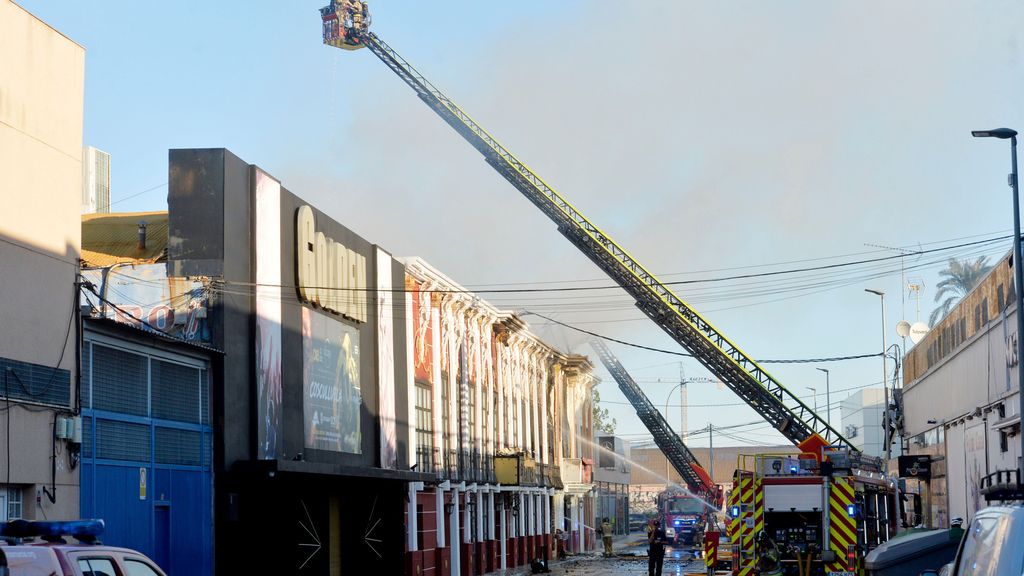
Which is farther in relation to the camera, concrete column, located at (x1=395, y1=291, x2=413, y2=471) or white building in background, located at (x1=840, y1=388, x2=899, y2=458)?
white building in background, located at (x1=840, y1=388, x2=899, y2=458)

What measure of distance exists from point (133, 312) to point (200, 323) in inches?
53.0

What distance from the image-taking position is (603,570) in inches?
1743

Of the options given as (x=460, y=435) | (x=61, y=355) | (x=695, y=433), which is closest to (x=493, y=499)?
(x=460, y=435)

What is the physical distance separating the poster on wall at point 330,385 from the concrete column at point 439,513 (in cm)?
675

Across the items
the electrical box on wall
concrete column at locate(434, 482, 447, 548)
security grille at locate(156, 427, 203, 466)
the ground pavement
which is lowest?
the ground pavement

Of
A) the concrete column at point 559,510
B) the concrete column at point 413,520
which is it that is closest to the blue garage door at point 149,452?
the concrete column at point 413,520

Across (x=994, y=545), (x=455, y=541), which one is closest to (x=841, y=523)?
(x=994, y=545)

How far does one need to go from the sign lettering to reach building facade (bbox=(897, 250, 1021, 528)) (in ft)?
51.2

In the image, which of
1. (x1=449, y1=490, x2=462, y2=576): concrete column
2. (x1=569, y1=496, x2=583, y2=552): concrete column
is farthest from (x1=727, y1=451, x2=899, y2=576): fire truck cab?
(x1=569, y1=496, x2=583, y2=552): concrete column

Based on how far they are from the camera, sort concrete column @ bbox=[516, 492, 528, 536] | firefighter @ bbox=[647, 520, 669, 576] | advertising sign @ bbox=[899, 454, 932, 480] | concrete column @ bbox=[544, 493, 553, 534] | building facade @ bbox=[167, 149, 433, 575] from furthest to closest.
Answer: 1. concrete column @ bbox=[544, 493, 553, 534]
2. concrete column @ bbox=[516, 492, 528, 536]
3. advertising sign @ bbox=[899, 454, 932, 480]
4. firefighter @ bbox=[647, 520, 669, 576]
5. building facade @ bbox=[167, 149, 433, 575]

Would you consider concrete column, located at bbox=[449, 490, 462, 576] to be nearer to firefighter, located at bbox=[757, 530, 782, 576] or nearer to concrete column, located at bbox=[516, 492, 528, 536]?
concrete column, located at bbox=[516, 492, 528, 536]

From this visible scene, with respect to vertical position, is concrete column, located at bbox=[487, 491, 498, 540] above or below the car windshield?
above

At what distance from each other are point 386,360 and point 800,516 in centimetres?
1531

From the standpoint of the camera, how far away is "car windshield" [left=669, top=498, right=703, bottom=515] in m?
65.9
